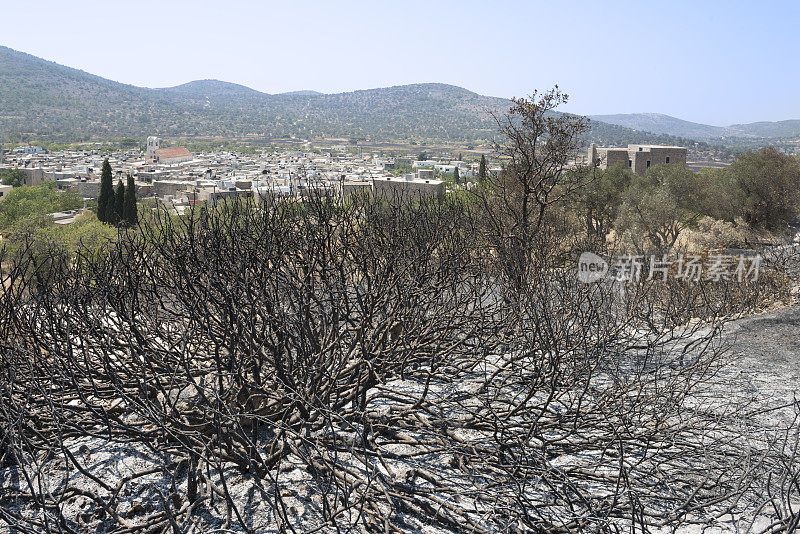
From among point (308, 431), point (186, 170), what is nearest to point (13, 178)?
point (186, 170)

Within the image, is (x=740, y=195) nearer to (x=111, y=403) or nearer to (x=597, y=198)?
(x=597, y=198)

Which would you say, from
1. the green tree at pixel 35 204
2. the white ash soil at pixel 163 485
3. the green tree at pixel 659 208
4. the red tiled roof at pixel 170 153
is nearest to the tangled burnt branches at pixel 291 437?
the white ash soil at pixel 163 485

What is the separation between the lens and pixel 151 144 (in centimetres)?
12631

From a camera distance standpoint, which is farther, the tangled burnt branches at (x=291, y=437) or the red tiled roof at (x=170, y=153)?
the red tiled roof at (x=170, y=153)

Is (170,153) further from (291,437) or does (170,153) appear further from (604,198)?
(291,437)

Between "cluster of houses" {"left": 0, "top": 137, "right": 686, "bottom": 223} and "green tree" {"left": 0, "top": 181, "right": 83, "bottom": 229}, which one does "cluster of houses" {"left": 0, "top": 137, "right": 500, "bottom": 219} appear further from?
"green tree" {"left": 0, "top": 181, "right": 83, "bottom": 229}

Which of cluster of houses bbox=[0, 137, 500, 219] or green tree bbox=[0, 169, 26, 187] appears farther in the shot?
green tree bbox=[0, 169, 26, 187]

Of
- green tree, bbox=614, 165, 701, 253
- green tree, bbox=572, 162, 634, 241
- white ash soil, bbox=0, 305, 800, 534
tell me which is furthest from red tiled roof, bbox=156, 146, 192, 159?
white ash soil, bbox=0, 305, 800, 534

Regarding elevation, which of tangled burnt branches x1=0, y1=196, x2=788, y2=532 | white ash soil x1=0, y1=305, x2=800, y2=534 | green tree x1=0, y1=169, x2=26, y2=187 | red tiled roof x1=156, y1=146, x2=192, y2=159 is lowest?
white ash soil x1=0, y1=305, x2=800, y2=534

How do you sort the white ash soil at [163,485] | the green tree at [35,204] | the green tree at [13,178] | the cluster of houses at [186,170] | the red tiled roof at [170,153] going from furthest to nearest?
the red tiled roof at [170,153], the green tree at [13,178], the cluster of houses at [186,170], the green tree at [35,204], the white ash soil at [163,485]

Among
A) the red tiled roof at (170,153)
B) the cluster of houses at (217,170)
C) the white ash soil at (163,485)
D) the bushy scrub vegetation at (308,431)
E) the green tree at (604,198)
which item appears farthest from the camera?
the red tiled roof at (170,153)

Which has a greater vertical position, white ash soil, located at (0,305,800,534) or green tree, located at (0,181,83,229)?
green tree, located at (0,181,83,229)

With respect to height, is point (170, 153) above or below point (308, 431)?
above

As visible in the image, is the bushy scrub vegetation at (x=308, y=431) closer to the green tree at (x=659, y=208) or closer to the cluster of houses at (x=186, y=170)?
the green tree at (x=659, y=208)
